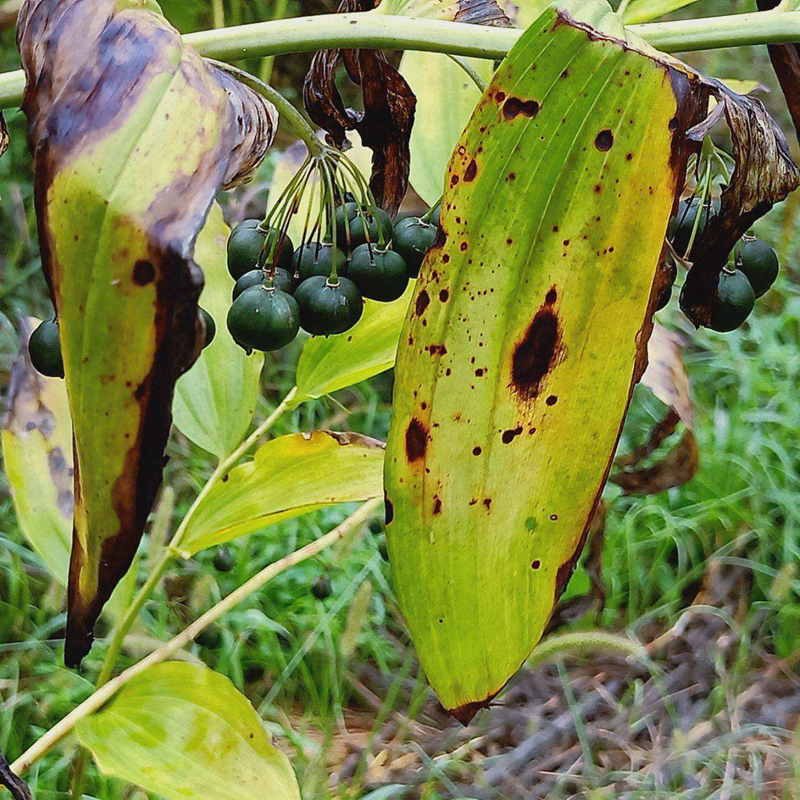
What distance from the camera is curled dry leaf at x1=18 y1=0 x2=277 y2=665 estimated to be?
0.32 m

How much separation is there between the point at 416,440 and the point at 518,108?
0.46ft

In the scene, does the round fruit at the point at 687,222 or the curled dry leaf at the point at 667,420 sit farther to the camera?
the curled dry leaf at the point at 667,420

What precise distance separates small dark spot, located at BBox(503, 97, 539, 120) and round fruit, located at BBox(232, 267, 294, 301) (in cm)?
21

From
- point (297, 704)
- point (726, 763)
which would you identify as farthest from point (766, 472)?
point (297, 704)

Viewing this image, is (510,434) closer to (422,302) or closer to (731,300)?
(422,302)

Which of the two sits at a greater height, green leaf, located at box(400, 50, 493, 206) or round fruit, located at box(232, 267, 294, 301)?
green leaf, located at box(400, 50, 493, 206)

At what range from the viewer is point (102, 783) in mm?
1426

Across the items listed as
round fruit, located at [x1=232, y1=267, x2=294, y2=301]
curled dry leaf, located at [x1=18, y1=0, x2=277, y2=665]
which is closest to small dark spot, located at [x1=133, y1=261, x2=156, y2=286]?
curled dry leaf, located at [x1=18, y1=0, x2=277, y2=665]

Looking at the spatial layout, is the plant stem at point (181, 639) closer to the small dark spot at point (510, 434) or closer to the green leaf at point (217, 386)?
the green leaf at point (217, 386)

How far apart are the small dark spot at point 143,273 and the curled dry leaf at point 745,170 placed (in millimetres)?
213

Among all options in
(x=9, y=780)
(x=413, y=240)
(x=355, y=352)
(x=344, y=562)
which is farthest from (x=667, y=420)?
(x=344, y=562)

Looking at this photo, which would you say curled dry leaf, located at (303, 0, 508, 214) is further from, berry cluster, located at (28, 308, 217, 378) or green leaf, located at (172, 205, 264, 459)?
green leaf, located at (172, 205, 264, 459)

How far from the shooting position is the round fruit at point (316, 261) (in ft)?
1.98

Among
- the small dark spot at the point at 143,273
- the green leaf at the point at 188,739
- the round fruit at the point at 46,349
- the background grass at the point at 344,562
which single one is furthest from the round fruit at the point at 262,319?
the background grass at the point at 344,562
